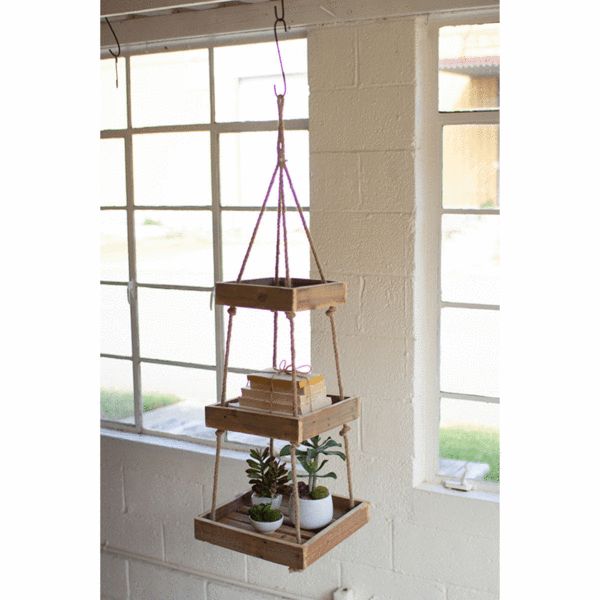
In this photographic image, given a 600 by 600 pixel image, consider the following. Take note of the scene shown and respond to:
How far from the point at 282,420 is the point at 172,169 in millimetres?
1728

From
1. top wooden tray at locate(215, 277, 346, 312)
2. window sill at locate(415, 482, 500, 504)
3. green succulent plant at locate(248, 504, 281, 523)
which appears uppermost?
top wooden tray at locate(215, 277, 346, 312)

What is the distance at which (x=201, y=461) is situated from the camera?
3.47m

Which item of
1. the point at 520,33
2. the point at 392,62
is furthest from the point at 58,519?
the point at 392,62

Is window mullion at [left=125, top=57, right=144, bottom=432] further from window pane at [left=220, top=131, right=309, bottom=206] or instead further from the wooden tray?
the wooden tray

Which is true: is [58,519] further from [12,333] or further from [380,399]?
[380,399]

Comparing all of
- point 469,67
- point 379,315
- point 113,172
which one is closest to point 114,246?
point 113,172

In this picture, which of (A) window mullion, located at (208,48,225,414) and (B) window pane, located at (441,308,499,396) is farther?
(A) window mullion, located at (208,48,225,414)

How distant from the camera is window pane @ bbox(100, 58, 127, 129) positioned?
11.8 ft

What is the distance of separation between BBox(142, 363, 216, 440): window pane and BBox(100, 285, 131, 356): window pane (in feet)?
0.52

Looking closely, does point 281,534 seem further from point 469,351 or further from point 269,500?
point 469,351

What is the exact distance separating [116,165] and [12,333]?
3634 mm

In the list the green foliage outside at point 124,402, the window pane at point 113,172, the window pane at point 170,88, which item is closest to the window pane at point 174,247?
the window pane at point 113,172

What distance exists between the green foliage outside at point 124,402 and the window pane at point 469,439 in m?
1.21

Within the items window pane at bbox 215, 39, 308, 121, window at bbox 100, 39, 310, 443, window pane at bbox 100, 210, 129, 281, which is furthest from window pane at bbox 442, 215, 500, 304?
window pane at bbox 100, 210, 129, 281
